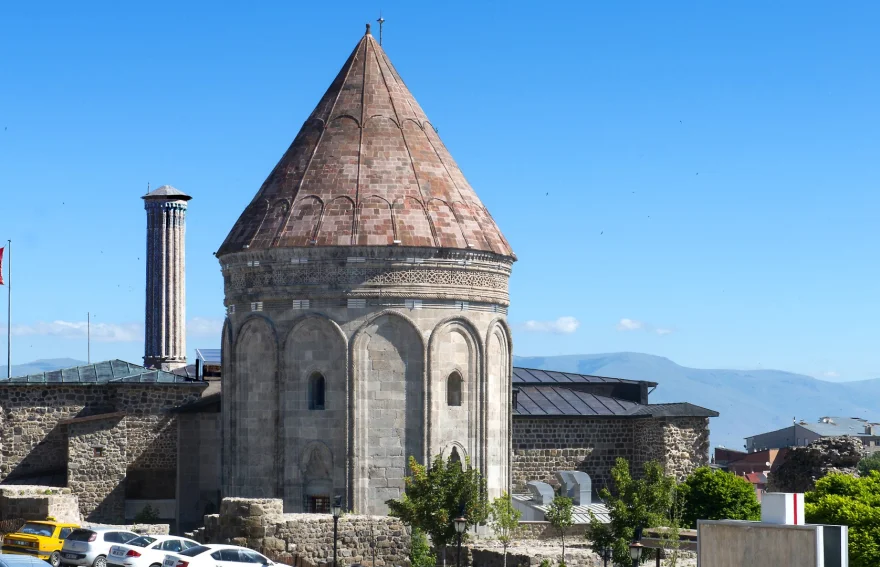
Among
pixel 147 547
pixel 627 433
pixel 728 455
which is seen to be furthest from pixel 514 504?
pixel 728 455

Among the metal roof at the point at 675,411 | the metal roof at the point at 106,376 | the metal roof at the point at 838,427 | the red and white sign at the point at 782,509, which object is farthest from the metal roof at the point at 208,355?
the metal roof at the point at 838,427

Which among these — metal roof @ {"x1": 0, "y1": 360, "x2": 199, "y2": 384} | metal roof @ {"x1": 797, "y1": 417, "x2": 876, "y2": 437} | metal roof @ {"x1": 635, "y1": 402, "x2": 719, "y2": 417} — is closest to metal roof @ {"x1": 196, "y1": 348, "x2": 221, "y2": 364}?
metal roof @ {"x1": 0, "y1": 360, "x2": 199, "y2": 384}

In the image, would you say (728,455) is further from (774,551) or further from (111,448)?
(774,551)

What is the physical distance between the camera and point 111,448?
150 feet

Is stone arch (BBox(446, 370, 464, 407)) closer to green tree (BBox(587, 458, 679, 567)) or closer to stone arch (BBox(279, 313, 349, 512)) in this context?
stone arch (BBox(279, 313, 349, 512))

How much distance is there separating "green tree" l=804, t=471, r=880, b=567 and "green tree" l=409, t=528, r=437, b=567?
29.2 ft

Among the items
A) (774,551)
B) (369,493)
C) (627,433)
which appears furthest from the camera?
(627,433)

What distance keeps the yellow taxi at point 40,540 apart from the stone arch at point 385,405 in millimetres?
A: 9382

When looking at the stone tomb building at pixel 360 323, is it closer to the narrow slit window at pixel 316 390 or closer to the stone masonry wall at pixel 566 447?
the narrow slit window at pixel 316 390

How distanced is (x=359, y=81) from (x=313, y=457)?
10691mm

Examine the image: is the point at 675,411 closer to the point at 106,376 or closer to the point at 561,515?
the point at 561,515

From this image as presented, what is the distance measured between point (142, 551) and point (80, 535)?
1.40 metres

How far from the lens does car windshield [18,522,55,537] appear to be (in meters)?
33.4

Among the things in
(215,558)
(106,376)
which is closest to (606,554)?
(215,558)
